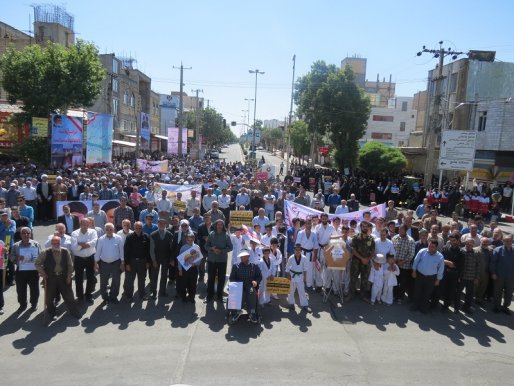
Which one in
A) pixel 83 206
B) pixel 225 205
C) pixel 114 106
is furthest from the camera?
pixel 114 106

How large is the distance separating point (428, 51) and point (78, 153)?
22.1m

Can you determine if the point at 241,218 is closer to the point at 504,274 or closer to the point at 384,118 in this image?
the point at 504,274

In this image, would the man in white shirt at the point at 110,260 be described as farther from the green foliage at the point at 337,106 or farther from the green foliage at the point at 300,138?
the green foliage at the point at 300,138

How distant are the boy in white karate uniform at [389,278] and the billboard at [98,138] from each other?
19.4 meters

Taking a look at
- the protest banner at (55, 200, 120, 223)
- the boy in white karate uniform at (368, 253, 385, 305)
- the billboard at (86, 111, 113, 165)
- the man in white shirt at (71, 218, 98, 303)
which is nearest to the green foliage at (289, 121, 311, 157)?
the billboard at (86, 111, 113, 165)

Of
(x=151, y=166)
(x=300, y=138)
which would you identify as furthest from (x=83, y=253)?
(x=300, y=138)

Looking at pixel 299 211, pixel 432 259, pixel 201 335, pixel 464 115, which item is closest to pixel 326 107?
pixel 464 115

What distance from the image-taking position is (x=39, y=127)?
23.7m

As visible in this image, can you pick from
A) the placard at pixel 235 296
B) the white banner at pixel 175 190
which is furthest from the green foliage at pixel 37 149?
the placard at pixel 235 296

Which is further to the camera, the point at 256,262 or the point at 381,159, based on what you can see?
the point at 381,159

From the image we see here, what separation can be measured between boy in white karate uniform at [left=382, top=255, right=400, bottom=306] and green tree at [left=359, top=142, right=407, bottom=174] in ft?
84.2

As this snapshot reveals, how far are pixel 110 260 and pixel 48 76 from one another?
20.4 metres

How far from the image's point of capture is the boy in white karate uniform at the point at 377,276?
30.2 feet

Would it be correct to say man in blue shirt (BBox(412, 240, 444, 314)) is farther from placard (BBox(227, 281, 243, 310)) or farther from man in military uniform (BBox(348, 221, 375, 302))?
placard (BBox(227, 281, 243, 310))
